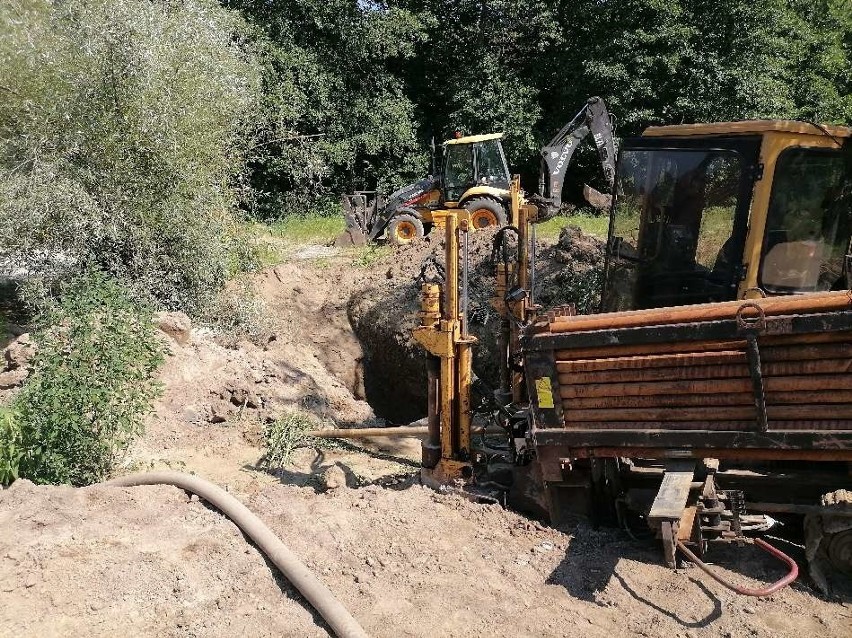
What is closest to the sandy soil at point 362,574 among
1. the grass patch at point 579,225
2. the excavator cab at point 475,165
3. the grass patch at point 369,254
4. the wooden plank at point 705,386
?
the wooden plank at point 705,386

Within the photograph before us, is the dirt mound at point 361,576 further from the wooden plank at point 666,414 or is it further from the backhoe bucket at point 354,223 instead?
the backhoe bucket at point 354,223

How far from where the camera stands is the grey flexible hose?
4020 millimetres

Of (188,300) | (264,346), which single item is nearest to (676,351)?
(264,346)

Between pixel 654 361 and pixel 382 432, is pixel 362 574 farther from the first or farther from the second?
pixel 382 432

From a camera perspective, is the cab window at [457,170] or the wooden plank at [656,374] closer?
the wooden plank at [656,374]

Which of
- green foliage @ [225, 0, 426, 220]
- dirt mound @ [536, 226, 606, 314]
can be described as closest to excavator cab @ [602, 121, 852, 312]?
dirt mound @ [536, 226, 606, 314]

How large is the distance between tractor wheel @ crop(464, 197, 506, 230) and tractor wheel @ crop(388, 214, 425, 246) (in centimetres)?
147

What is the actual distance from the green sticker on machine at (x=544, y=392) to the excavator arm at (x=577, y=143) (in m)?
5.30

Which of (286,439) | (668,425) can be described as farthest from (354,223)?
(668,425)

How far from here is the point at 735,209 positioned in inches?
195

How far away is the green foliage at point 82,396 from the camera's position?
5.79m

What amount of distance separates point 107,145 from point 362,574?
735 centimetres

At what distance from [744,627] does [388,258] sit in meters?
10.3

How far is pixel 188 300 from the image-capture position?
35.8ft
